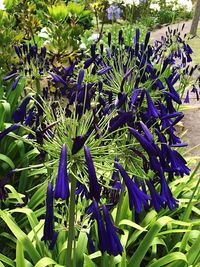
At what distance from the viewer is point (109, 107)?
6.77 feet

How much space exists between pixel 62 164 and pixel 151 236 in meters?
1.36

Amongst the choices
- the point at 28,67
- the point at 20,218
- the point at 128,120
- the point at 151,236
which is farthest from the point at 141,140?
the point at 20,218

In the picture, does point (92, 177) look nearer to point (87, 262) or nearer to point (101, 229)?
point (101, 229)

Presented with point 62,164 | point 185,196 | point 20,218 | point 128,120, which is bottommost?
point 20,218

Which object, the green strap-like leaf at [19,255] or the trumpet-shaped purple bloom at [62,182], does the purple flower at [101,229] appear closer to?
the trumpet-shaped purple bloom at [62,182]

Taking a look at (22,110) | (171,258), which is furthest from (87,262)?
(22,110)

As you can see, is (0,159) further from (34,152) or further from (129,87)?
(129,87)

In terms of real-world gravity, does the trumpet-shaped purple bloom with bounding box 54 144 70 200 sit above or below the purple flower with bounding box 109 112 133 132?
below

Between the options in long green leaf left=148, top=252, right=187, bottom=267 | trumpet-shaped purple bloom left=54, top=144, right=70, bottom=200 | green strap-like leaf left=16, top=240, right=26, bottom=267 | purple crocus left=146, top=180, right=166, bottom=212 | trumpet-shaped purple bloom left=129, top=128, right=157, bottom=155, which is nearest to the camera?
trumpet-shaped purple bloom left=54, top=144, right=70, bottom=200

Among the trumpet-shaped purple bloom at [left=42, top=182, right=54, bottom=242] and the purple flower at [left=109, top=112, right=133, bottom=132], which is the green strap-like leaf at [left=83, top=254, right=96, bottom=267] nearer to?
the trumpet-shaped purple bloom at [left=42, top=182, right=54, bottom=242]

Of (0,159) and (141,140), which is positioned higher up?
(141,140)

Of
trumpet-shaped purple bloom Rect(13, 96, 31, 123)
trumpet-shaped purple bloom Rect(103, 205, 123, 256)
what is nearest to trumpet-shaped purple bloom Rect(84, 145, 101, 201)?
trumpet-shaped purple bloom Rect(103, 205, 123, 256)

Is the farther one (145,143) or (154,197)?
(154,197)

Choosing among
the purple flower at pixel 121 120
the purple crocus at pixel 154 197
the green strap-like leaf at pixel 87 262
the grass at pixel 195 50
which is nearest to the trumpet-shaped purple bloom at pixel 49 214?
the purple flower at pixel 121 120
